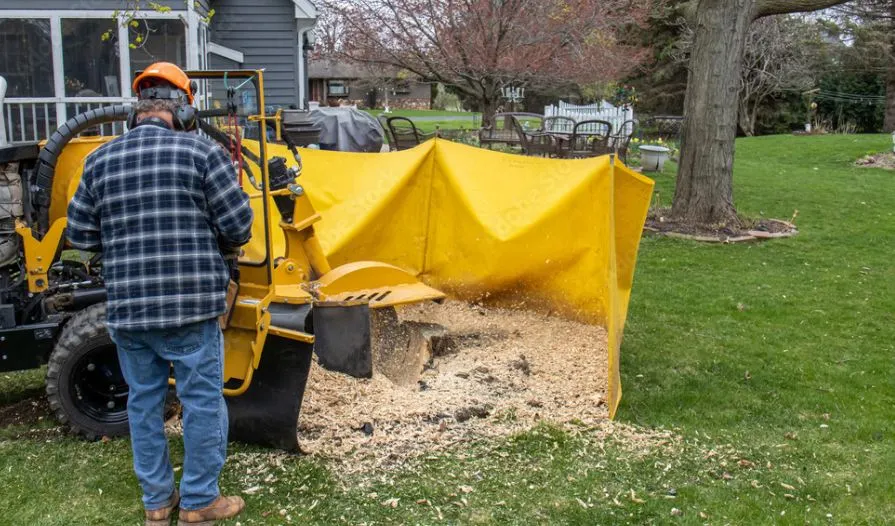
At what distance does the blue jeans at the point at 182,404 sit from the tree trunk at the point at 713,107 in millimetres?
7958

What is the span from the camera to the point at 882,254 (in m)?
9.66

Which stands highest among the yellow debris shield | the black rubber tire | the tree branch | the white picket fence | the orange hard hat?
the tree branch

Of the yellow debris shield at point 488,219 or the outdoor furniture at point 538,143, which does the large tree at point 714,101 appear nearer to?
the outdoor furniture at point 538,143

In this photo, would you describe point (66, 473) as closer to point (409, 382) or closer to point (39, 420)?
point (39, 420)

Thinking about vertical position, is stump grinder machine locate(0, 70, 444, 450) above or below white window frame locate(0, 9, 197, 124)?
below

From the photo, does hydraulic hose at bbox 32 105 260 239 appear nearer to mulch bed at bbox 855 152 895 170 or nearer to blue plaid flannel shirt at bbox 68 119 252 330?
blue plaid flannel shirt at bbox 68 119 252 330

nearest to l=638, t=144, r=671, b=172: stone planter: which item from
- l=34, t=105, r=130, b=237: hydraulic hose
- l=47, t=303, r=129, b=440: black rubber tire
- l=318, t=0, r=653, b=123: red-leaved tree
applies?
l=318, t=0, r=653, b=123: red-leaved tree

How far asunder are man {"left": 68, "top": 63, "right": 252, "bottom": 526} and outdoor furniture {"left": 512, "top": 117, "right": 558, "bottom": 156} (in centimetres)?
1018

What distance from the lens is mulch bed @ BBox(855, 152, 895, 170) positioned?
1808 centimetres

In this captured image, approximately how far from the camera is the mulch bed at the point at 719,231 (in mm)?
10062

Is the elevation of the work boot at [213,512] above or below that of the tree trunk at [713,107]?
below

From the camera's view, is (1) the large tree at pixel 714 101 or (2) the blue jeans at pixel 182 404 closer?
(2) the blue jeans at pixel 182 404

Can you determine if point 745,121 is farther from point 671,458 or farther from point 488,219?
point 671,458

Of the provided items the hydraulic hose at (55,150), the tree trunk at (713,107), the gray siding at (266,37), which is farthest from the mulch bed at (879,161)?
the hydraulic hose at (55,150)
